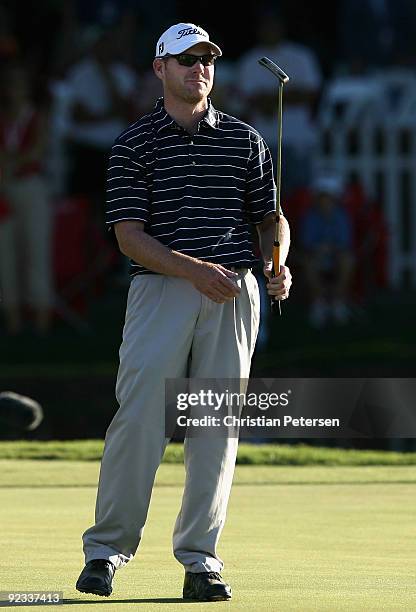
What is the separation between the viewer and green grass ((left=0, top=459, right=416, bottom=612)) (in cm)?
573

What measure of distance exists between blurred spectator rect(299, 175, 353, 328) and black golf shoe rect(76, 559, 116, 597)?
11.6 meters

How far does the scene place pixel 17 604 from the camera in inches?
215

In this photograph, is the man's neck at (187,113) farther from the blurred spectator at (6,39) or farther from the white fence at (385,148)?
the white fence at (385,148)

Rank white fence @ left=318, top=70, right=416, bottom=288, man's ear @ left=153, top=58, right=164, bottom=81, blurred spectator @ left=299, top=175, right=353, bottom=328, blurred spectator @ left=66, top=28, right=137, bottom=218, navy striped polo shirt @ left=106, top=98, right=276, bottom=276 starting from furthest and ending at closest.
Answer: white fence @ left=318, top=70, right=416, bottom=288
blurred spectator @ left=66, top=28, right=137, bottom=218
blurred spectator @ left=299, top=175, right=353, bottom=328
man's ear @ left=153, top=58, right=164, bottom=81
navy striped polo shirt @ left=106, top=98, right=276, bottom=276

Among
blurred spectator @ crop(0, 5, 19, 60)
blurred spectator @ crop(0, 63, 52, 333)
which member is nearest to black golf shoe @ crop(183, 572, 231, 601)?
blurred spectator @ crop(0, 63, 52, 333)

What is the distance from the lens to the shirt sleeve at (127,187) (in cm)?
584

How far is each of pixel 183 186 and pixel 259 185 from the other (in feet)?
0.95

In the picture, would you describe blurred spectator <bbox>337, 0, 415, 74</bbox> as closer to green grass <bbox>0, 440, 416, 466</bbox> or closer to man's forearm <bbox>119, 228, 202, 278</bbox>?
green grass <bbox>0, 440, 416, 466</bbox>

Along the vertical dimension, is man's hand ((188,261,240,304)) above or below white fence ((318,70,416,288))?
above

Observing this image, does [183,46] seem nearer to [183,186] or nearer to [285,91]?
[183,186]

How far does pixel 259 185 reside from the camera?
237 inches

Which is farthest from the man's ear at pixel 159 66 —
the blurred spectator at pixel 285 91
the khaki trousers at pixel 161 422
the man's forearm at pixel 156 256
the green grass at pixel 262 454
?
the blurred spectator at pixel 285 91

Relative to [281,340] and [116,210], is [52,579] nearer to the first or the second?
[116,210]

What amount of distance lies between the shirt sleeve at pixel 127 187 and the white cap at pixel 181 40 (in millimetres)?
326
